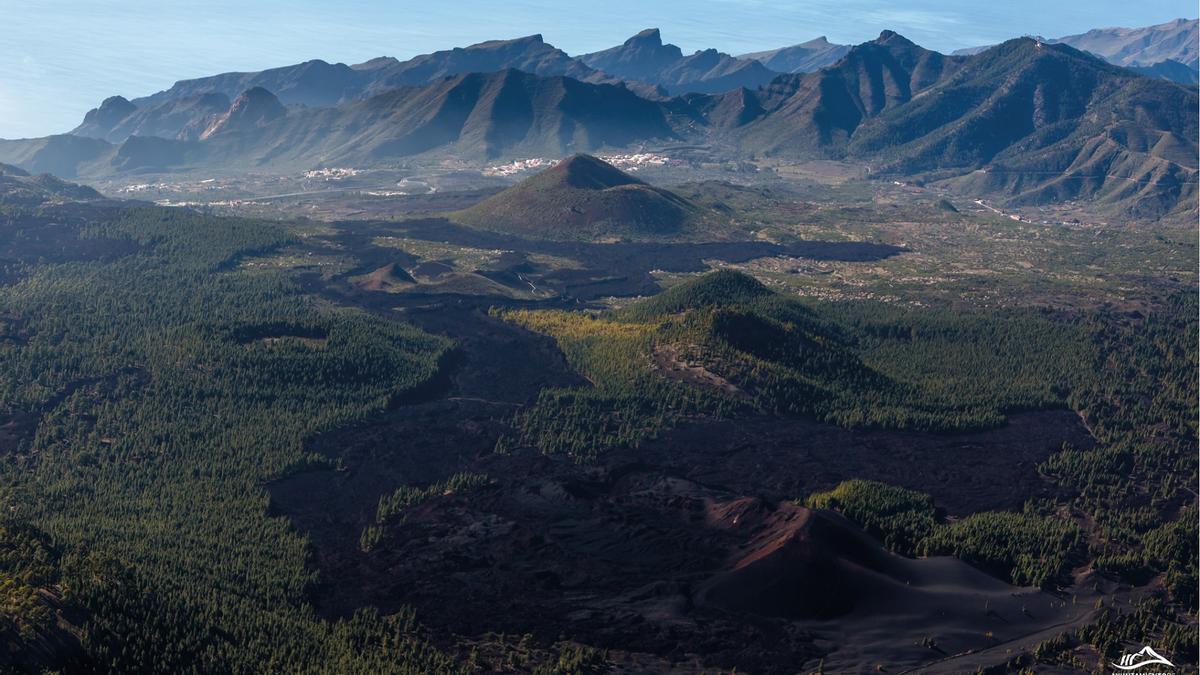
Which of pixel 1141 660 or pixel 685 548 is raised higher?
pixel 685 548

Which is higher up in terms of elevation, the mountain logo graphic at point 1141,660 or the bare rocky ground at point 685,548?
the bare rocky ground at point 685,548

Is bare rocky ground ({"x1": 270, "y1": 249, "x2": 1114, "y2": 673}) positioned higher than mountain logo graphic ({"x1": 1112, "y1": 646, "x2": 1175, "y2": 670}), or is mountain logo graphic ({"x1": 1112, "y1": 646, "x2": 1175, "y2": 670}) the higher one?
bare rocky ground ({"x1": 270, "y1": 249, "x2": 1114, "y2": 673})

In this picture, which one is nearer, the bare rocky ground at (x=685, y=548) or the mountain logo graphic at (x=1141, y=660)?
the mountain logo graphic at (x=1141, y=660)

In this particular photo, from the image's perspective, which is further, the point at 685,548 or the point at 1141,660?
the point at 685,548

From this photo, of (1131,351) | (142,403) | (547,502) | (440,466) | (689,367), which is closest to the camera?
(547,502)

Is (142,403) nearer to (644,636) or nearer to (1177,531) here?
(644,636)

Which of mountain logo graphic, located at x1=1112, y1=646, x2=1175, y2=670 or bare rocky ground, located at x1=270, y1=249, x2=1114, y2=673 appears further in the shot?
bare rocky ground, located at x1=270, y1=249, x2=1114, y2=673

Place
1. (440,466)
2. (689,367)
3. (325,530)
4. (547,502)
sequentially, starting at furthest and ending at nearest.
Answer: (689,367) → (440,466) → (547,502) → (325,530)

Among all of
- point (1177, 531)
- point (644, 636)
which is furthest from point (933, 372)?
point (644, 636)
